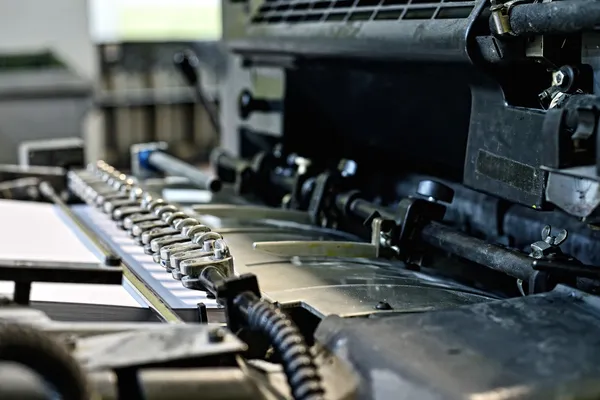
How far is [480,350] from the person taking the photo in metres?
1.10

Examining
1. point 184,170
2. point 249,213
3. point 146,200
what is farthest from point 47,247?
point 184,170

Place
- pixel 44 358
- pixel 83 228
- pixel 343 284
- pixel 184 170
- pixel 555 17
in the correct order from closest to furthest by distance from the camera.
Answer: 1. pixel 44 358
2. pixel 555 17
3. pixel 343 284
4. pixel 83 228
5. pixel 184 170

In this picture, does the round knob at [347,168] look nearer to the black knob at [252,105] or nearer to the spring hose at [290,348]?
the black knob at [252,105]

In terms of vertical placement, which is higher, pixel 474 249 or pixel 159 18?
pixel 159 18

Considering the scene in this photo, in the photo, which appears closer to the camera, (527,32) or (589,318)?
(589,318)

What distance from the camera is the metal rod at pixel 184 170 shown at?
7.81ft

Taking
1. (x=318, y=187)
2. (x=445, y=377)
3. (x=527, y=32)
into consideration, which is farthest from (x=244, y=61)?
(x=445, y=377)

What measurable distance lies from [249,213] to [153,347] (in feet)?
3.74

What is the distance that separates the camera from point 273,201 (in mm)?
2512

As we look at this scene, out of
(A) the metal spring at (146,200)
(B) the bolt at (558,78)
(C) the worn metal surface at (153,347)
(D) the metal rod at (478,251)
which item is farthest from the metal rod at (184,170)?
(C) the worn metal surface at (153,347)

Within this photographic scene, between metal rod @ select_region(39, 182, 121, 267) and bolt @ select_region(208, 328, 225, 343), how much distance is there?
41 centimetres

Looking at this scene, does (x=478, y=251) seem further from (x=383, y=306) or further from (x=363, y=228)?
(x=363, y=228)

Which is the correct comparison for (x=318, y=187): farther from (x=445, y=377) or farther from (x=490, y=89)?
(x=445, y=377)

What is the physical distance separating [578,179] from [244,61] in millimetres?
1641
